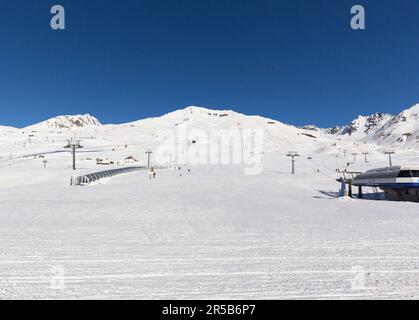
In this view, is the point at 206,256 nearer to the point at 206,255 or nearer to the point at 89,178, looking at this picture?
the point at 206,255

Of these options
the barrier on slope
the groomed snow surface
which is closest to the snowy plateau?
the groomed snow surface

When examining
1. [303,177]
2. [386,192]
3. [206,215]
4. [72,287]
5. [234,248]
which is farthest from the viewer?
[303,177]

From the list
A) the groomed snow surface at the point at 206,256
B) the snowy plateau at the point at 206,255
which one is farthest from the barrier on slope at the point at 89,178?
the groomed snow surface at the point at 206,256

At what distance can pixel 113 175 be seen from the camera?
36938 mm

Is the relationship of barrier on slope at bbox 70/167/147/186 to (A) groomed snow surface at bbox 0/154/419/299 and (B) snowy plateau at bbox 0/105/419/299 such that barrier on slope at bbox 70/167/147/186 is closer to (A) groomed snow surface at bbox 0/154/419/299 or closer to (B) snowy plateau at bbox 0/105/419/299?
(B) snowy plateau at bbox 0/105/419/299

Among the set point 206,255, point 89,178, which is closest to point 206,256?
point 206,255

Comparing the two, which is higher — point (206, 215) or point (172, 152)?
point (172, 152)

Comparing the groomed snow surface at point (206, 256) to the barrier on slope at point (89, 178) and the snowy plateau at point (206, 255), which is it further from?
the barrier on slope at point (89, 178)

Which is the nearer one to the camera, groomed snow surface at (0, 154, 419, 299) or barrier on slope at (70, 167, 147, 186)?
groomed snow surface at (0, 154, 419, 299)

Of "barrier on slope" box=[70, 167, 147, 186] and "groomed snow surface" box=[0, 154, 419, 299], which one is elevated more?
"barrier on slope" box=[70, 167, 147, 186]

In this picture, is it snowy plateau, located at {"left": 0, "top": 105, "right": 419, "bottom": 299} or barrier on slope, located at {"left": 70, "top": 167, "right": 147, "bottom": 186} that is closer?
snowy plateau, located at {"left": 0, "top": 105, "right": 419, "bottom": 299}
